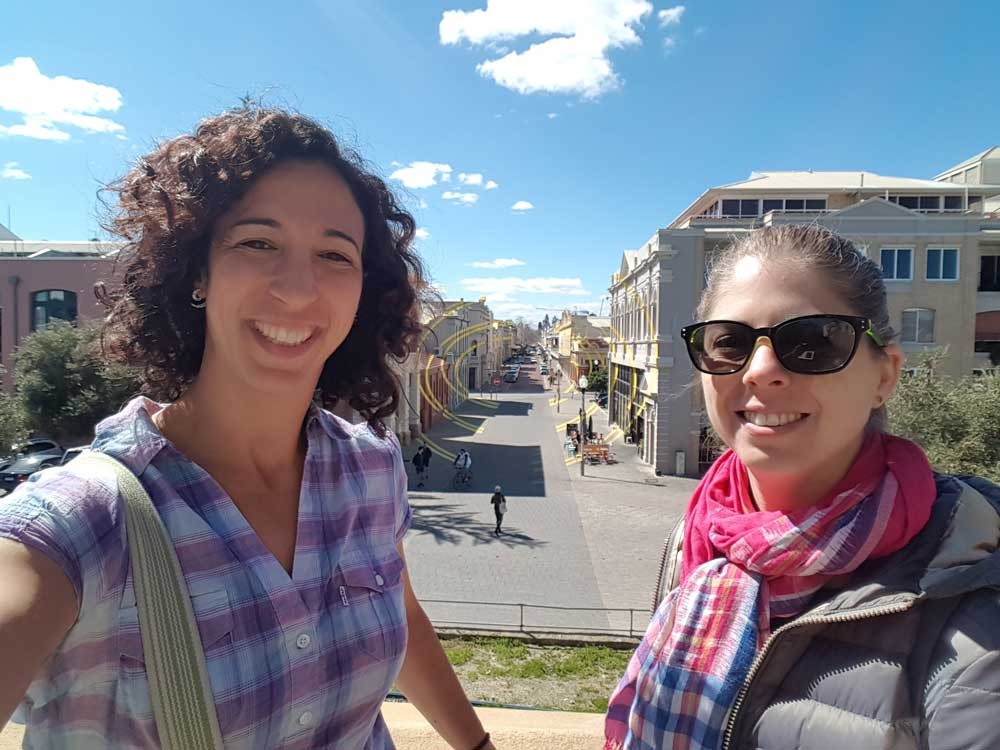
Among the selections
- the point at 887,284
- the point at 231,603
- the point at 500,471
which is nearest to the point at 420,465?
the point at 500,471

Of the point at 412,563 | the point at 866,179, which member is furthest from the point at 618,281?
the point at 412,563

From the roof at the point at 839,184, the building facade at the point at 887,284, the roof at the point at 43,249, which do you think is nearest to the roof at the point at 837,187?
the roof at the point at 839,184

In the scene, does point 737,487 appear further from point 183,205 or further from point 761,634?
point 183,205

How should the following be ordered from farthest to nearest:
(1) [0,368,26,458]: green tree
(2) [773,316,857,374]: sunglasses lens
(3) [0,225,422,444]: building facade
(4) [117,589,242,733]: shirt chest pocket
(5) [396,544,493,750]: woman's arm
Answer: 1. (3) [0,225,422,444]: building facade
2. (1) [0,368,26,458]: green tree
3. (5) [396,544,493,750]: woman's arm
4. (2) [773,316,857,374]: sunglasses lens
5. (4) [117,589,242,733]: shirt chest pocket

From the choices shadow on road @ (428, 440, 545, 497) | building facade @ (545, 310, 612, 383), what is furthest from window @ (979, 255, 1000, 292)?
shadow on road @ (428, 440, 545, 497)

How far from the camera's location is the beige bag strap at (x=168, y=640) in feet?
3.84

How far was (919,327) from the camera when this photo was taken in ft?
74.9

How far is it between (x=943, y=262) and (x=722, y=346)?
26.8m

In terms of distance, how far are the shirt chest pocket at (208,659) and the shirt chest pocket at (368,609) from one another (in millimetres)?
273

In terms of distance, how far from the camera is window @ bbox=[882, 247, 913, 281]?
22562 mm

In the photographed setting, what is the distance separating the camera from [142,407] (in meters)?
1.51

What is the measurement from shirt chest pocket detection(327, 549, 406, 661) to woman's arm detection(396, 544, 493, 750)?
0.38 m

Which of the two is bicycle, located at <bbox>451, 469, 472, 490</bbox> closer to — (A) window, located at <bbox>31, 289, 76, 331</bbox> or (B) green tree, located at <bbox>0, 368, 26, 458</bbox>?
(B) green tree, located at <bbox>0, 368, 26, 458</bbox>

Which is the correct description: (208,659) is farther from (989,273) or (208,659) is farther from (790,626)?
(989,273)
